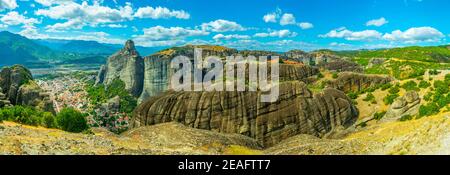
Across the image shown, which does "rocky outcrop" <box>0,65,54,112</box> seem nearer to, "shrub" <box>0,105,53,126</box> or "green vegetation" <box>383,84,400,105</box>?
"shrub" <box>0,105,53,126</box>

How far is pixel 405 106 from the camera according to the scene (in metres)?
62.8

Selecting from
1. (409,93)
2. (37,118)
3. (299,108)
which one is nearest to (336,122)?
(299,108)

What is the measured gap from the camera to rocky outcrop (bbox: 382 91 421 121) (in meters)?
61.5

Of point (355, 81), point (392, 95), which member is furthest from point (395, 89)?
point (355, 81)

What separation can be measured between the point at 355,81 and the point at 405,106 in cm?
3188

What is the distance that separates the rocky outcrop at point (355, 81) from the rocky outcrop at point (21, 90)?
210ft

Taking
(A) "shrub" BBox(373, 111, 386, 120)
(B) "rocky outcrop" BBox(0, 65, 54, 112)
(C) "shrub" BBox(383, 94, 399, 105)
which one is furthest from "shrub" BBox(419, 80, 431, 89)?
(B) "rocky outcrop" BBox(0, 65, 54, 112)

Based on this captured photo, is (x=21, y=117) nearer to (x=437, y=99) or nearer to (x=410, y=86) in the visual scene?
(x=437, y=99)

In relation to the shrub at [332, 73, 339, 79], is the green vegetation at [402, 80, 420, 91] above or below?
below

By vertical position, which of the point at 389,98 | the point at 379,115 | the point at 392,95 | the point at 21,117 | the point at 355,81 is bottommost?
the point at 379,115

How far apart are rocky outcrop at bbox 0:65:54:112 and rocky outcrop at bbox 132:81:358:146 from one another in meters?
37.5

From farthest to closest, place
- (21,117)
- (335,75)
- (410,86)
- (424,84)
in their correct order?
1. (335,75)
2. (410,86)
3. (424,84)
4. (21,117)

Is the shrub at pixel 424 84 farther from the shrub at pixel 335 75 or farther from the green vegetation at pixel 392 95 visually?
the shrub at pixel 335 75
